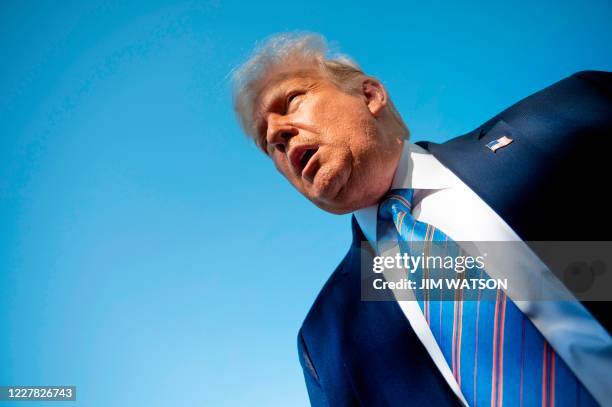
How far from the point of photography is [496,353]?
2.86 ft

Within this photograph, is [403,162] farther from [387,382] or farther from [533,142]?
[387,382]

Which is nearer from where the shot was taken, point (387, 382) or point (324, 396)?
point (387, 382)

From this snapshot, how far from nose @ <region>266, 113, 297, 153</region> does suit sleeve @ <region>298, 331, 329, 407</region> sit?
84cm

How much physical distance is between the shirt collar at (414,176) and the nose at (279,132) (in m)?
0.39

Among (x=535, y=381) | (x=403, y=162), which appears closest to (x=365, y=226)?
(x=403, y=162)

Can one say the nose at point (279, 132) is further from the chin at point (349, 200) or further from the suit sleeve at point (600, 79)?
the suit sleeve at point (600, 79)

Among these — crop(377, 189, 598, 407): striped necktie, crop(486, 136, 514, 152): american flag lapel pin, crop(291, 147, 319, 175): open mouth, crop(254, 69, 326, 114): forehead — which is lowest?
crop(377, 189, 598, 407): striped necktie

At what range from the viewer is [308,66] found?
5.04 ft

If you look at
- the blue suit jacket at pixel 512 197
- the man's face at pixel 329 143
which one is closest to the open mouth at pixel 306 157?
the man's face at pixel 329 143

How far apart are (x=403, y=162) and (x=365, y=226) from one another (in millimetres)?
292

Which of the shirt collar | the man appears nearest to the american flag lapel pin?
the man

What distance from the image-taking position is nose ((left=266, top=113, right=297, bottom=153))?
134cm

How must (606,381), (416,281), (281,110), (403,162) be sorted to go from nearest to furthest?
(606,381) → (416,281) → (403,162) → (281,110)

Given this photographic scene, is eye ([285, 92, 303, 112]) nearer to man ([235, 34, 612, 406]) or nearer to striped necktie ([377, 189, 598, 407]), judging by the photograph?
man ([235, 34, 612, 406])
